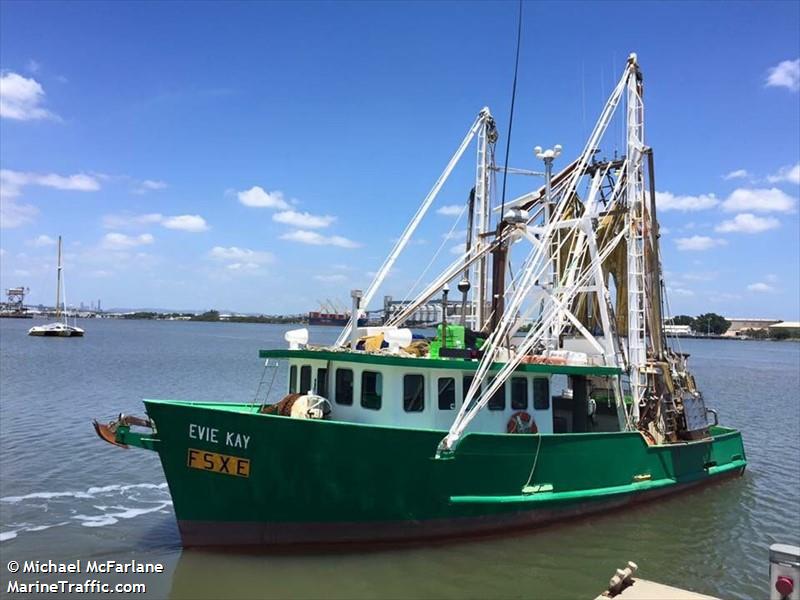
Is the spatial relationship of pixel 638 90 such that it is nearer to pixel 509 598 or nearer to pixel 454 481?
pixel 454 481

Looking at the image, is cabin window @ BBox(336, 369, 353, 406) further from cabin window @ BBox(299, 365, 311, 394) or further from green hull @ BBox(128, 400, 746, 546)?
green hull @ BBox(128, 400, 746, 546)

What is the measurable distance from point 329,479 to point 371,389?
72.5 inches

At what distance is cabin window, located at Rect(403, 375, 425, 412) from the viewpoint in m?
10.8

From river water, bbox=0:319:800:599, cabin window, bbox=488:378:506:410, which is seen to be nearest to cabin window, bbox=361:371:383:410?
cabin window, bbox=488:378:506:410

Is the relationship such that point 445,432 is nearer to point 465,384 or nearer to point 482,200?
point 465,384

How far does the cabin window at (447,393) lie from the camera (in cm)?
1099

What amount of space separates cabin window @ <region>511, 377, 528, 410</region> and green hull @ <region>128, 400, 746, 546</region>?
0.99 m

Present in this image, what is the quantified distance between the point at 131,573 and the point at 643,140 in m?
14.4

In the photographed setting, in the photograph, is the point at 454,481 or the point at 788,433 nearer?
the point at 454,481

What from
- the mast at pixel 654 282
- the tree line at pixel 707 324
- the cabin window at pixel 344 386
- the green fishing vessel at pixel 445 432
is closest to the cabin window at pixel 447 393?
the green fishing vessel at pixel 445 432

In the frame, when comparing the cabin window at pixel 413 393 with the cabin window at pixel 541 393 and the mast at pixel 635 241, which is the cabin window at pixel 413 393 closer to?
the cabin window at pixel 541 393

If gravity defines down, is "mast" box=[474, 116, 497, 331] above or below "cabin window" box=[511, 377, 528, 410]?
above

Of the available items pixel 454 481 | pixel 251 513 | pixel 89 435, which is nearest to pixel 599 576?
pixel 454 481

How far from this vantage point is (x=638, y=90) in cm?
1557
